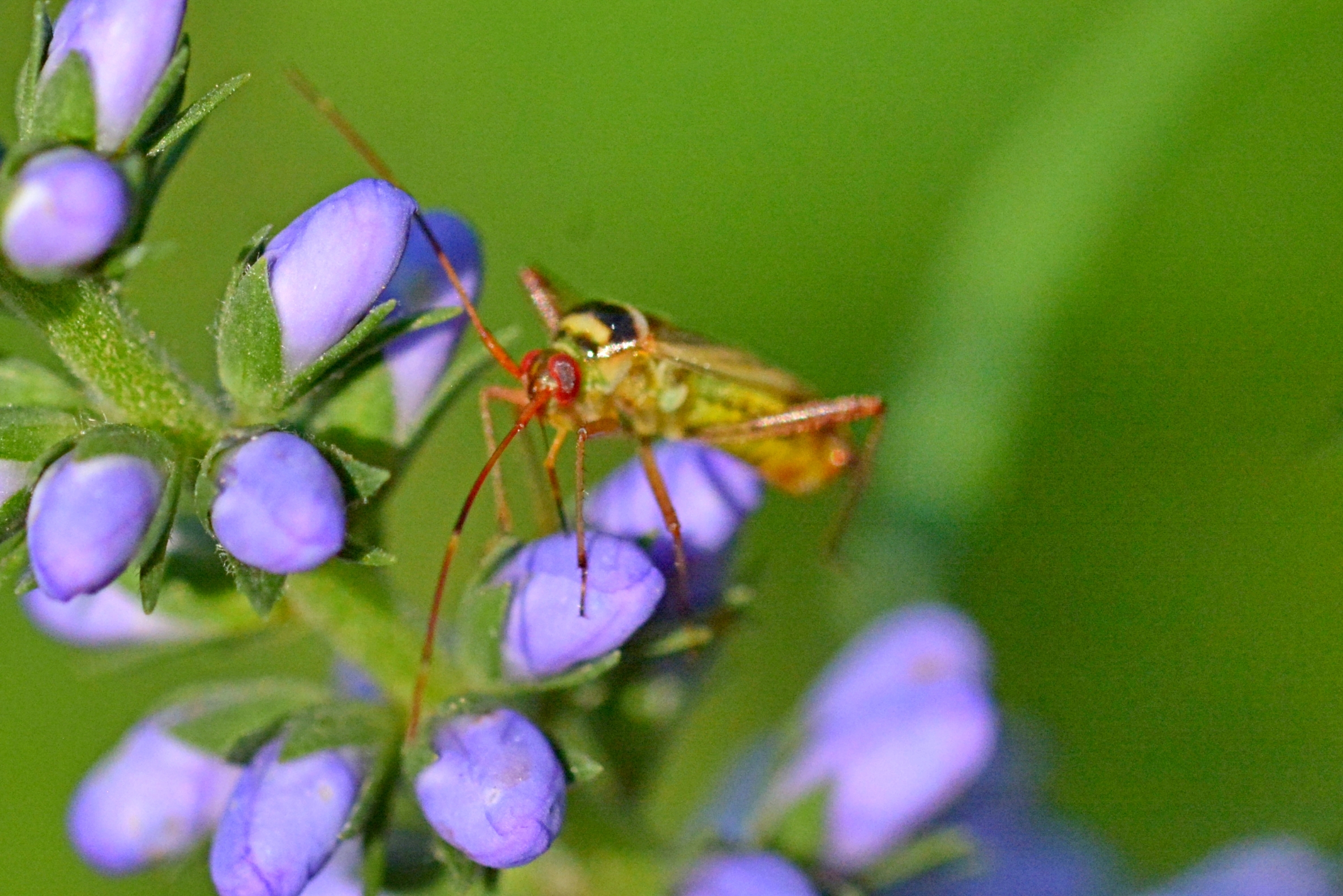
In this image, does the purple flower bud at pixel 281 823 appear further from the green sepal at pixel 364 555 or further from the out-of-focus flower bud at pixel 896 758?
the out-of-focus flower bud at pixel 896 758

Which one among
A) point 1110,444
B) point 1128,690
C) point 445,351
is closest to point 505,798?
point 445,351

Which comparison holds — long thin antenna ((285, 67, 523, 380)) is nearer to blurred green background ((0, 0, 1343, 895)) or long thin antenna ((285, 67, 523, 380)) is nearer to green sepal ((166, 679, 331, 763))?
green sepal ((166, 679, 331, 763))

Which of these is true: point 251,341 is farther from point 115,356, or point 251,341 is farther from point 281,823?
point 281,823

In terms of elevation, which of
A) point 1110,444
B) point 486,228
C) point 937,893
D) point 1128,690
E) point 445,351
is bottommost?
point 1128,690

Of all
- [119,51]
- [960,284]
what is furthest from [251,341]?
[960,284]

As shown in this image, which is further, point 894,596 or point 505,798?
point 894,596

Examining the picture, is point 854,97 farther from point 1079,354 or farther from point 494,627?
point 494,627

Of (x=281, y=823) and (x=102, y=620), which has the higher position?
(x=102, y=620)

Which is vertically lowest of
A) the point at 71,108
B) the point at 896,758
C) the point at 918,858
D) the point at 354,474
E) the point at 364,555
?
the point at 918,858
